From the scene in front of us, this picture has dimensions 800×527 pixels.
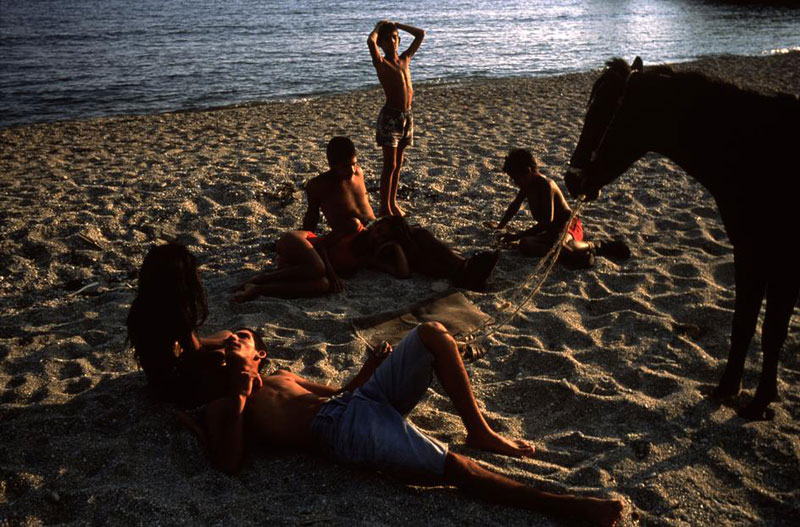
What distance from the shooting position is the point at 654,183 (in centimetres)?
755

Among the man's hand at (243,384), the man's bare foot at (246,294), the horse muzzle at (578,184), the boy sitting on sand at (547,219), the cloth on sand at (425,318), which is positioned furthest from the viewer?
the boy sitting on sand at (547,219)

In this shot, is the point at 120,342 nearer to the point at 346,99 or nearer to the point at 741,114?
the point at 741,114

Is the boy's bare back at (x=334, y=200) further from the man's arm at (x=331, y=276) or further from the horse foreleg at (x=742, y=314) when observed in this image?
the horse foreleg at (x=742, y=314)

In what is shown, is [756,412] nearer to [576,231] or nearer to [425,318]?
[425,318]

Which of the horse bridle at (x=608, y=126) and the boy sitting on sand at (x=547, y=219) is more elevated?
the horse bridle at (x=608, y=126)

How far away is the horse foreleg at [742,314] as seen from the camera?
3.29 m

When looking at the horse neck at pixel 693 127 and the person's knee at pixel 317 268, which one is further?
the person's knee at pixel 317 268

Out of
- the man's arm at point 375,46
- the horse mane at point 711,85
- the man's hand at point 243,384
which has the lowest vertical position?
the man's hand at point 243,384

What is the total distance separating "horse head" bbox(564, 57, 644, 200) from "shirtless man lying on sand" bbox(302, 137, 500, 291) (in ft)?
5.22

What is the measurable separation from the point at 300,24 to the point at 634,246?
31.8m

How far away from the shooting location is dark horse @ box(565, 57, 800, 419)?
311cm

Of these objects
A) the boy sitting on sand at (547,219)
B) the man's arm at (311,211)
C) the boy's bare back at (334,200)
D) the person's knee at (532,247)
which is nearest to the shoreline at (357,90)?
the boy sitting on sand at (547,219)

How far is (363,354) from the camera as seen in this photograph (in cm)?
411

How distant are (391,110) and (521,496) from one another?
5173mm
